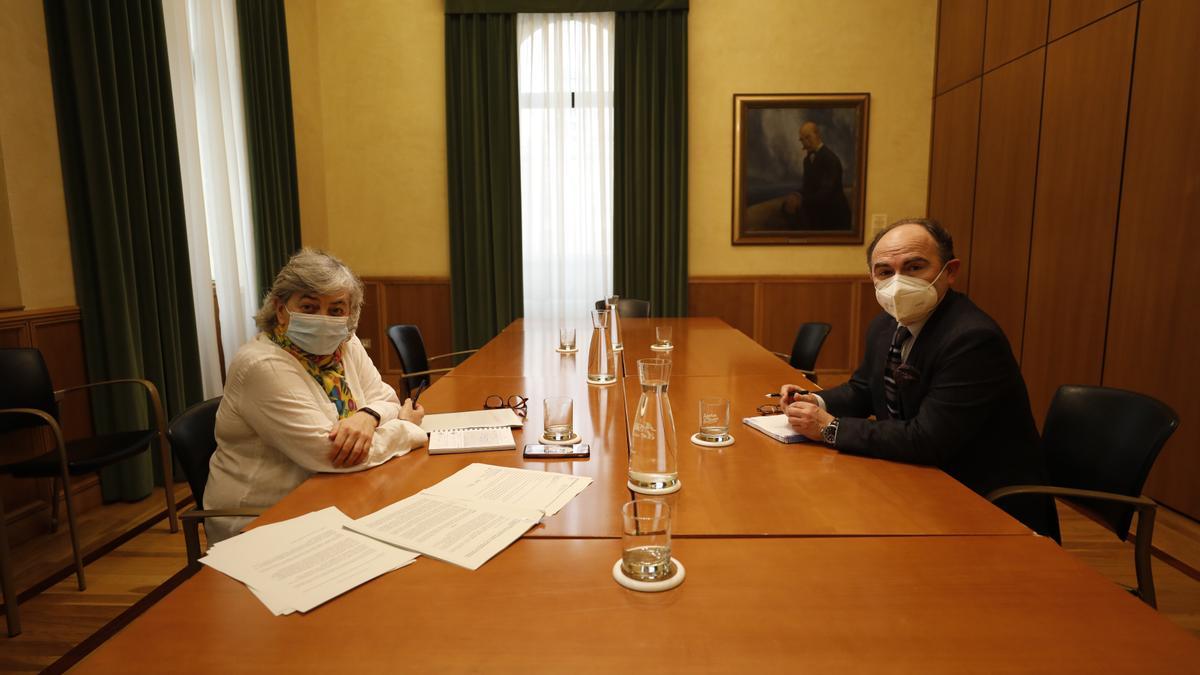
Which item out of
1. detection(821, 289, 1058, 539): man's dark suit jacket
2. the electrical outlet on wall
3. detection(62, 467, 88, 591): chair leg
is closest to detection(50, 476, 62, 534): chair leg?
detection(62, 467, 88, 591): chair leg

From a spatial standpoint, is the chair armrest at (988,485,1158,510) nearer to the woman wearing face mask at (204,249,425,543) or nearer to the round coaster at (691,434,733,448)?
the round coaster at (691,434,733,448)

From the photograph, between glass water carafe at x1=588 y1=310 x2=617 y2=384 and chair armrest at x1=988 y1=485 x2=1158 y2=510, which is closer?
chair armrest at x1=988 y1=485 x2=1158 y2=510

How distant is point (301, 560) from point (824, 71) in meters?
5.71

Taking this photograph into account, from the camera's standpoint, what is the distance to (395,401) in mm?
2104

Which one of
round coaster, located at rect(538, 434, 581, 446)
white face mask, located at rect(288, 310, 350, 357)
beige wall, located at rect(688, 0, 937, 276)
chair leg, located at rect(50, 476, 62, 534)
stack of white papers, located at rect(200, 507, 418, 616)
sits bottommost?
chair leg, located at rect(50, 476, 62, 534)

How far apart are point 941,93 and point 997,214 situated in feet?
4.73

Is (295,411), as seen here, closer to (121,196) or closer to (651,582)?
(651,582)

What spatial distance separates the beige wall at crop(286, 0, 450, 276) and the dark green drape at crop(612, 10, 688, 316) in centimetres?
157

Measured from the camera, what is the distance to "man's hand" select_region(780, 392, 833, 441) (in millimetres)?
1646

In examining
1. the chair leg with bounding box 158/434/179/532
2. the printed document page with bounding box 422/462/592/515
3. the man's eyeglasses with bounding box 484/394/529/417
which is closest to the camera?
the printed document page with bounding box 422/462/592/515

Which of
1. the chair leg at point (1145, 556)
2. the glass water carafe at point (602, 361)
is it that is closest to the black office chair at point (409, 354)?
the glass water carafe at point (602, 361)

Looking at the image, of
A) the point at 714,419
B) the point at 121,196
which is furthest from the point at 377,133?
the point at 714,419

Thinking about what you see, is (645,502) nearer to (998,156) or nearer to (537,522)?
(537,522)

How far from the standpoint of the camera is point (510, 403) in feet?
6.84
